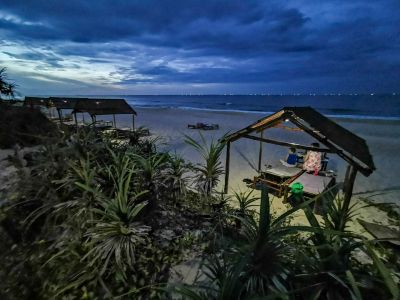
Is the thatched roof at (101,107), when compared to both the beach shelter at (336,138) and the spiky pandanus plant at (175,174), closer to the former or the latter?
the spiky pandanus plant at (175,174)

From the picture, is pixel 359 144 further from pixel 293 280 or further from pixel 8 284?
pixel 8 284

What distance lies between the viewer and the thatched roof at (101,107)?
13.6m

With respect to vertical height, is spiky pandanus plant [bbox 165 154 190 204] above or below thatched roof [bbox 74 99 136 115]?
below

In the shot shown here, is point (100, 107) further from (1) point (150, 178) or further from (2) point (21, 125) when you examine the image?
(1) point (150, 178)

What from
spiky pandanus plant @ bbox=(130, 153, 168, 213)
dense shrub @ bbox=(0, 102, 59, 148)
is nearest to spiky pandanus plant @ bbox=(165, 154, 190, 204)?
spiky pandanus plant @ bbox=(130, 153, 168, 213)

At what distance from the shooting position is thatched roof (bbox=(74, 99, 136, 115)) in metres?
13.6

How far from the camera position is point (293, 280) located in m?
1.66

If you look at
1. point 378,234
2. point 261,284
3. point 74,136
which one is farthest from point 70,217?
point 378,234

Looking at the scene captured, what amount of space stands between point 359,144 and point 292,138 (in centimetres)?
1326

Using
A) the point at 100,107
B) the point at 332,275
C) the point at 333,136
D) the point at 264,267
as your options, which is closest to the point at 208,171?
the point at 264,267

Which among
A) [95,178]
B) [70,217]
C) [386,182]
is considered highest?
[95,178]

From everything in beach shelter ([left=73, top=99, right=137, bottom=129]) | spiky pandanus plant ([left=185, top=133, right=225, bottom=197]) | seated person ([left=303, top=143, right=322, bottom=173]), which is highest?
beach shelter ([left=73, top=99, right=137, bottom=129])

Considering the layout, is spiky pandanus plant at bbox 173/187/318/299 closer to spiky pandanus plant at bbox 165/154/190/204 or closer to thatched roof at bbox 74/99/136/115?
spiky pandanus plant at bbox 165/154/190/204

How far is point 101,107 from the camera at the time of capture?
14000 millimetres
